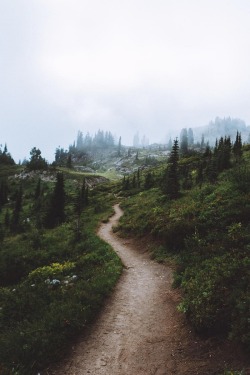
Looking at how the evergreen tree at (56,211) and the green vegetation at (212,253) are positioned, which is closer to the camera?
the green vegetation at (212,253)

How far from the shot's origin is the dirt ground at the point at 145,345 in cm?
830

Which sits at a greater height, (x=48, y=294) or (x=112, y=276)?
(x=112, y=276)

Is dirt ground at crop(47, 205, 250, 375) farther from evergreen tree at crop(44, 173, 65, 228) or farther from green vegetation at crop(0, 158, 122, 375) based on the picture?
evergreen tree at crop(44, 173, 65, 228)

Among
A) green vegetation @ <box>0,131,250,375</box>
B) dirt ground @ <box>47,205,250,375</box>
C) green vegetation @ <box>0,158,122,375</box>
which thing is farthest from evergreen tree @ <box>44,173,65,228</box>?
dirt ground @ <box>47,205,250,375</box>

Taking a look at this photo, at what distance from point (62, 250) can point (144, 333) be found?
13.7 metres

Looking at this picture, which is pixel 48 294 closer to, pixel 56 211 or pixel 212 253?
pixel 212 253

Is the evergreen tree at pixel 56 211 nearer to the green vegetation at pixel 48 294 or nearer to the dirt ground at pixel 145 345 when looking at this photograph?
the green vegetation at pixel 48 294

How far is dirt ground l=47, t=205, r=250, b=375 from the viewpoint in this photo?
8.30 metres

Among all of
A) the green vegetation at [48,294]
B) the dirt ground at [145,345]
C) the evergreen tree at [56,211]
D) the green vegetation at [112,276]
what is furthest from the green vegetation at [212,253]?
the evergreen tree at [56,211]

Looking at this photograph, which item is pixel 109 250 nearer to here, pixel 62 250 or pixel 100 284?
pixel 62 250

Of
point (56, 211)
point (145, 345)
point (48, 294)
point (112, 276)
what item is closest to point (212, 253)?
point (112, 276)

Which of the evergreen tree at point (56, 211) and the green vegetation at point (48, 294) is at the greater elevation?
the evergreen tree at point (56, 211)

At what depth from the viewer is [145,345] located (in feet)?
32.3

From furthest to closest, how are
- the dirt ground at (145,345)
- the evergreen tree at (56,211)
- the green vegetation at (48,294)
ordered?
1. the evergreen tree at (56,211)
2. the green vegetation at (48,294)
3. the dirt ground at (145,345)
